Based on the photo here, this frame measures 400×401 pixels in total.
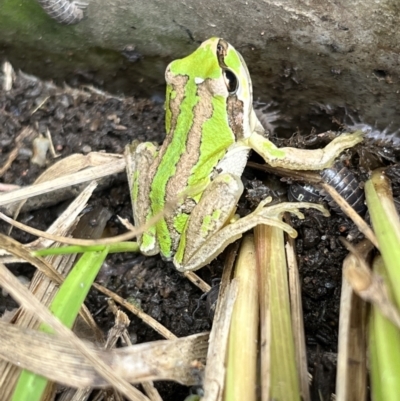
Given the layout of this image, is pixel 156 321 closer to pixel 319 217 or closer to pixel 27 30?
pixel 319 217

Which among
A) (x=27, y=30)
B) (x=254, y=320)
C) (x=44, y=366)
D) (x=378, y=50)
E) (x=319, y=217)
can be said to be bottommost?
(x=44, y=366)

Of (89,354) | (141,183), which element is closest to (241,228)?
(141,183)

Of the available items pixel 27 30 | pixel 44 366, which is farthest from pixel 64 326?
pixel 27 30

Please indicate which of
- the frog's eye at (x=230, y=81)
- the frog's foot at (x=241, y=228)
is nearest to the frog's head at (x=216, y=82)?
the frog's eye at (x=230, y=81)

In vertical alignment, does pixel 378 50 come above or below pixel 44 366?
above

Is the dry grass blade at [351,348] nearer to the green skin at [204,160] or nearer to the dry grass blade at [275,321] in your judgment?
the dry grass blade at [275,321]

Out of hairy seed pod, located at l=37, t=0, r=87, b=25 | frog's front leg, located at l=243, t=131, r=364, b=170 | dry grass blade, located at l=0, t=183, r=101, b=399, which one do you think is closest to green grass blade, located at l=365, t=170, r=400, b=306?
frog's front leg, located at l=243, t=131, r=364, b=170

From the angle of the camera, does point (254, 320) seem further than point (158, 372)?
Yes

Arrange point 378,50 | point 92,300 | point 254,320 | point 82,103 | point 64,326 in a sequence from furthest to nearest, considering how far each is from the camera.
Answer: point 82,103, point 92,300, point 378,50, point 254,320, point 64,326
